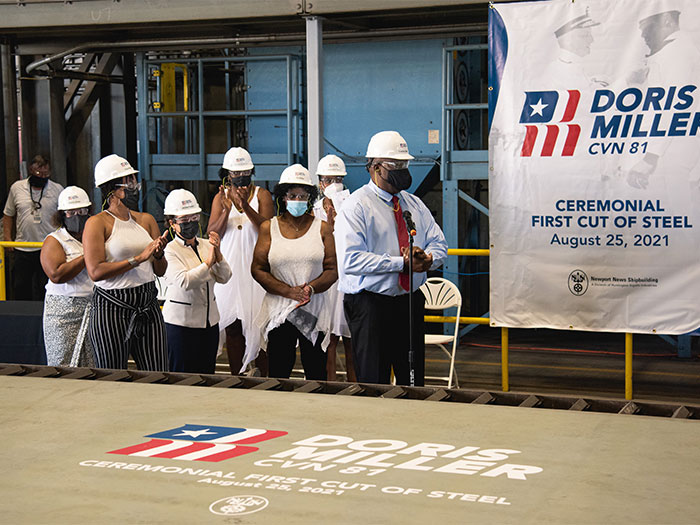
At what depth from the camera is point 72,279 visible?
20.5 ft

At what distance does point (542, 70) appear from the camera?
6770 mm

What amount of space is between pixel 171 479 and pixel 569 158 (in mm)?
4942

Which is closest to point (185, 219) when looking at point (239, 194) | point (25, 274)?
point (239, 194)

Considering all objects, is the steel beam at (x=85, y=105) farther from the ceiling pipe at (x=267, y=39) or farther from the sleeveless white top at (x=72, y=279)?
the sleeveless white top at (x=72, y=279)

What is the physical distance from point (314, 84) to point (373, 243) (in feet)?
8.81

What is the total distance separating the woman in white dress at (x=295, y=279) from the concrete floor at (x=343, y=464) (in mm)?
2691

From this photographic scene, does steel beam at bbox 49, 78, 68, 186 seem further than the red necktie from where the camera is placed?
Yes

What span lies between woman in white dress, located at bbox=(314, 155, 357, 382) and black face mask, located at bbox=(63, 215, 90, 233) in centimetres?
189

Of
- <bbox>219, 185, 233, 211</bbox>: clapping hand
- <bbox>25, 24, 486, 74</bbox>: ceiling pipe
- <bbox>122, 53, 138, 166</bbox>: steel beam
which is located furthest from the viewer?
<bbox>122, 53, 138, 166</bbox>: steel beam

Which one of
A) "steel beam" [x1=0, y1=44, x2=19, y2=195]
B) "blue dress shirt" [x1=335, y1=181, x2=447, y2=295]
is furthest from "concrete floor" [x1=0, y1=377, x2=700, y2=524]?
"steel beam" [x1=0, y1=44, x2=19, y2=195]

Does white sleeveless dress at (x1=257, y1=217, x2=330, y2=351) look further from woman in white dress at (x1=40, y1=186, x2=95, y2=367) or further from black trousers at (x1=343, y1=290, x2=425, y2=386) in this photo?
woman in white dress at (x1=40, y1=186, x2=95, y2=367)

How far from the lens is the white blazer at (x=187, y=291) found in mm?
5973

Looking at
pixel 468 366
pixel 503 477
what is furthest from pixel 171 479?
pixel 468 366

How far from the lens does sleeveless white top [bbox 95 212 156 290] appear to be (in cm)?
561
